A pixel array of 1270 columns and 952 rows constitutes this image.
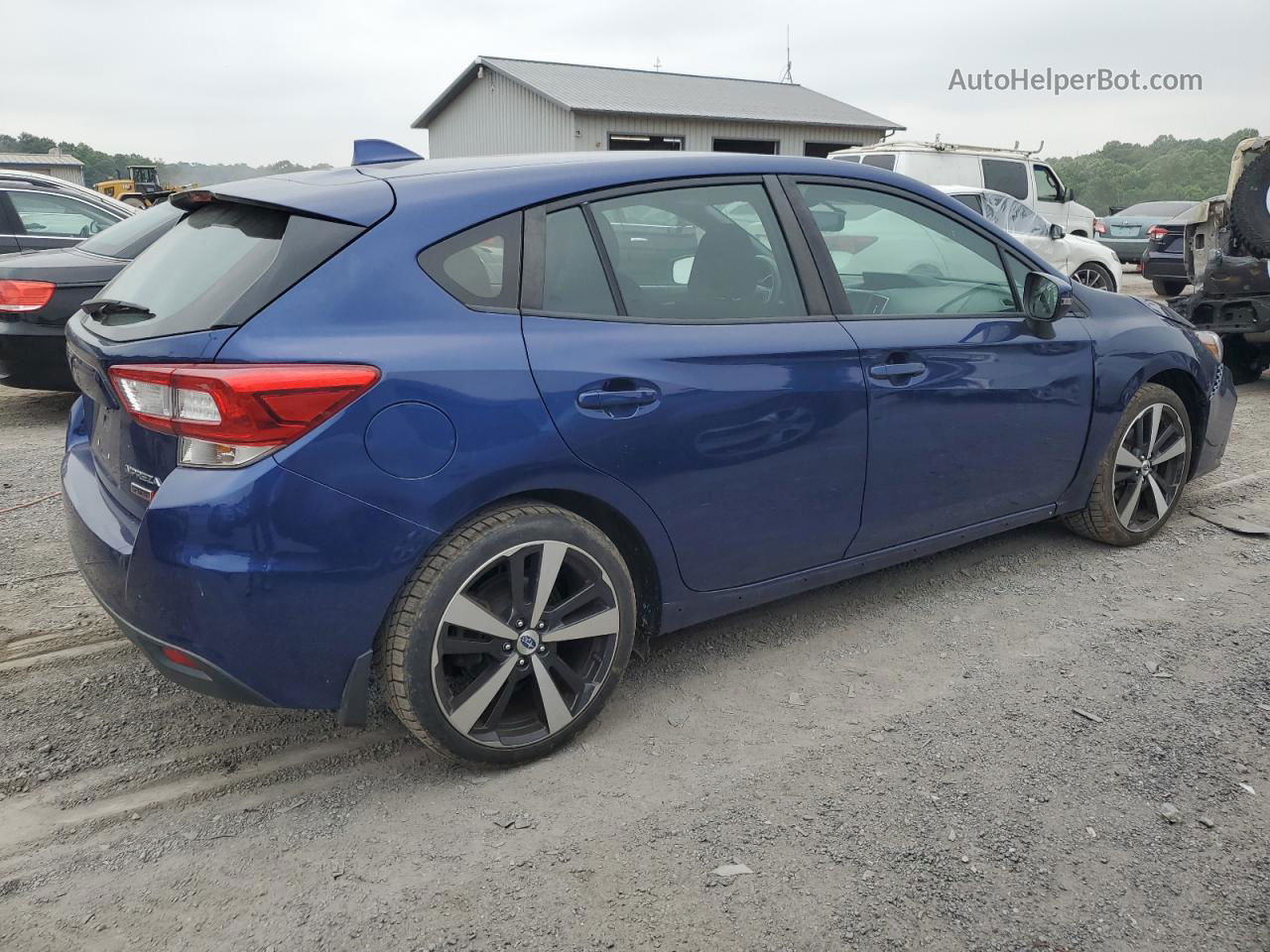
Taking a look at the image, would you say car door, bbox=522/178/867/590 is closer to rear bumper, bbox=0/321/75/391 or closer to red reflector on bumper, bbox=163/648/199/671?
red reflector on bumper, bbox=163/648/199/671

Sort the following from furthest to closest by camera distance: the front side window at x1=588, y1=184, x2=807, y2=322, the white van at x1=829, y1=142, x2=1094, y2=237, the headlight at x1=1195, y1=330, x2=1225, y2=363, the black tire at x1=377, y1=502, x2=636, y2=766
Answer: the white van at x1=829, y1=142, x2=1094, y2=237, the headlight at x1=1195, y1=330, x2=1225, y2=363, the front side window at x1=588, y1=184, x2=807, y2=322, the black tire at x1=377, y1=502, x2=636, y2=766

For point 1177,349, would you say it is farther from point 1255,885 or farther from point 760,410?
point 1255,885

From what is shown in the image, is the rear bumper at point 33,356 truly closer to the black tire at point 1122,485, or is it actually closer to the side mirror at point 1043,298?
the side mirror at point 1043,298

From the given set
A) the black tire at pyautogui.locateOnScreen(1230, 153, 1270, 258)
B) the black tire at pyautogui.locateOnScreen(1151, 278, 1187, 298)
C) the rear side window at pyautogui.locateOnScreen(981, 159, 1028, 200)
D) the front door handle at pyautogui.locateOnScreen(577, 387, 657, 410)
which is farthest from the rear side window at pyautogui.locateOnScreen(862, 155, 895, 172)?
the front door handle at pyautogui.locateOnScreen(577, 387, 657, 410)

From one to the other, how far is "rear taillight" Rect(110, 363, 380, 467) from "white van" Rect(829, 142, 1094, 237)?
12.5 meters

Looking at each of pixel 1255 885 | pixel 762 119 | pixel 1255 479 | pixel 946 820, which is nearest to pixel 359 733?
pixel 946 820

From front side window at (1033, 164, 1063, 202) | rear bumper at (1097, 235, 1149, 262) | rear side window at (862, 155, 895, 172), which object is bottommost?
rear bumper at (1097, 235, 1149, 262)

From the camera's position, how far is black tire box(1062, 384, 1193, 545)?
421 centimetres

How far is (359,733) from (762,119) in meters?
26.6

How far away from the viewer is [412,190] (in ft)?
8.84

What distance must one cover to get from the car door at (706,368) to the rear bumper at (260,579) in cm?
61

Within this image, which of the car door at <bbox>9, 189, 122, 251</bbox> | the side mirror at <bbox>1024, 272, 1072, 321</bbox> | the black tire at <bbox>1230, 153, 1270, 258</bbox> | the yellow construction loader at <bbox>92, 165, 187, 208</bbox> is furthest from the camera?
the yellow construction loader at <bbox>92, 165, 187, 208</bbox>

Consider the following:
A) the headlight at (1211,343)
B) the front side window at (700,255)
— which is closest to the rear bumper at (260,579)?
the front side window at (700,255)

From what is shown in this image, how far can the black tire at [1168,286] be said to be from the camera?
13.5 metres
